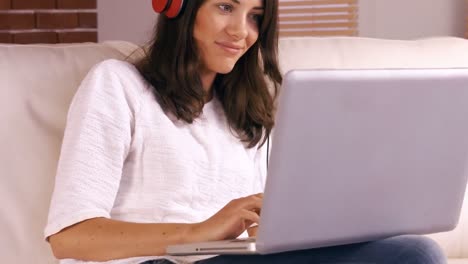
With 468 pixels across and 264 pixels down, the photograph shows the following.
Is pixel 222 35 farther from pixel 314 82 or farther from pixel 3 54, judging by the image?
pixel 314 82

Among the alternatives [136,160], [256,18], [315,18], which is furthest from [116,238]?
[315,18]

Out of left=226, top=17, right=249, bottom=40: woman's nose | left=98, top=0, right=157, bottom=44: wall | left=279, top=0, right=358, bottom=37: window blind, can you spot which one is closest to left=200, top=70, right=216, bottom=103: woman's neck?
left=226, top=17, right=249, bottom=40: woman's nose

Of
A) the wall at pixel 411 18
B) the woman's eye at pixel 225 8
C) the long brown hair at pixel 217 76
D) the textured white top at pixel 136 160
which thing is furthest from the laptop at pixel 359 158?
the wall at pixel 411 18

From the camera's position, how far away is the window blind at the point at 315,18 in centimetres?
461

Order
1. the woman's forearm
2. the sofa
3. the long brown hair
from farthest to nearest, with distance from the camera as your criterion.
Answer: the sofa, the long brown hair, the woman's forearm

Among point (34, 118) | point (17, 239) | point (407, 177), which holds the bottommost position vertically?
point (17, 239)

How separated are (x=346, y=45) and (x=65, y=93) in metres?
0.78

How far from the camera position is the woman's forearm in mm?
1723

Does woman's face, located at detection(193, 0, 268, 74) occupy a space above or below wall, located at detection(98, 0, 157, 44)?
above

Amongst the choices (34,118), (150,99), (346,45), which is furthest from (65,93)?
A: (346,45)

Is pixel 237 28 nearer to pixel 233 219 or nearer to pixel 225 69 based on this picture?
pixel 225 69

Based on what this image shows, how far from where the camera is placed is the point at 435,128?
1.58 meters

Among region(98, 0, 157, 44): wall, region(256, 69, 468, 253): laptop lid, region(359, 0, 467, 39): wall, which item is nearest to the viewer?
region(256, 69, 468, 253): laptop lid

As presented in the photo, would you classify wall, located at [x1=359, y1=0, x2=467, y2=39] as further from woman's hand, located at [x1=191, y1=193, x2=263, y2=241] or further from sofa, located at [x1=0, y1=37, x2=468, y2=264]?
woman's hand, located at [x1=191, y1=193, x2=263, y2=241]
